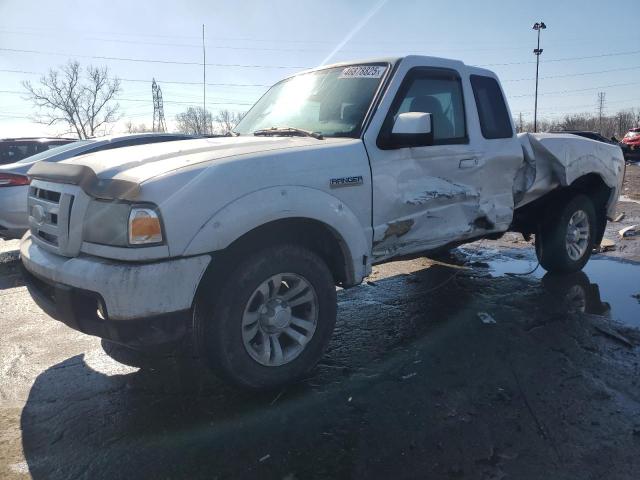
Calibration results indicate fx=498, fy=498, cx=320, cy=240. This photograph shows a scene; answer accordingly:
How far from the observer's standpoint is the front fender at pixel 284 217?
271 centimetres

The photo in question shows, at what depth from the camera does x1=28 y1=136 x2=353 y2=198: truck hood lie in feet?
8.98

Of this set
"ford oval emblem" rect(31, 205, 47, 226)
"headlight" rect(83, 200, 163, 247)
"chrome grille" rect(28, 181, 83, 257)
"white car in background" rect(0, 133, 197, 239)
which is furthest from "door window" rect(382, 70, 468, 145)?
"white car in background" rect(0, 133, 197, 239)

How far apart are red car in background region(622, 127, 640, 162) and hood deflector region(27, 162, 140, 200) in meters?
28.7

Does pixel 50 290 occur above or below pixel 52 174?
below

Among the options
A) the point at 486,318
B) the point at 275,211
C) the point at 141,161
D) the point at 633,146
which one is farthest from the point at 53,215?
the point at 633,146

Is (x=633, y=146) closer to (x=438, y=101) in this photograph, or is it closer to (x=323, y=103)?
(x=438, y=101)

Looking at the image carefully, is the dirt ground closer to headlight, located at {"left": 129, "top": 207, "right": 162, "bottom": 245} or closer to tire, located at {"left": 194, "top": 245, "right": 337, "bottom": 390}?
tire, located at {"left": 194, "top": 245, "right": 337, "bottom": 390}

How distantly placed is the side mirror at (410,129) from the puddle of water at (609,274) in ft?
8.28

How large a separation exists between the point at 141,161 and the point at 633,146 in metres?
29.5

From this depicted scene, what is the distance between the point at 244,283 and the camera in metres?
2.85

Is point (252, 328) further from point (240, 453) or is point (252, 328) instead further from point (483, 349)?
point (483, 349)

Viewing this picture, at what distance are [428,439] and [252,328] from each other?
3.84 ft

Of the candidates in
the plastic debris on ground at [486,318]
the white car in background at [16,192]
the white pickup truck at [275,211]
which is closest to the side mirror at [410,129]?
the white pickup truck at [275,211]

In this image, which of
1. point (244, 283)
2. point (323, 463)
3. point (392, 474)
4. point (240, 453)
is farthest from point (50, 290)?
point (392, 474)
